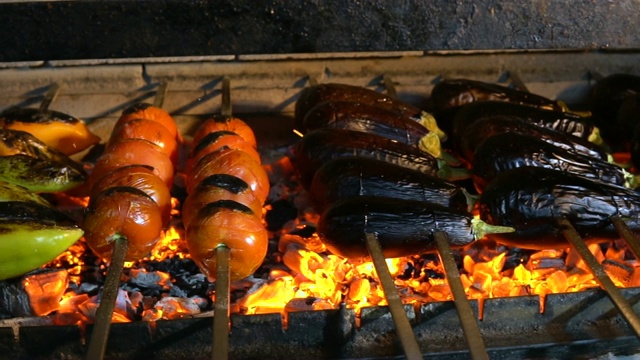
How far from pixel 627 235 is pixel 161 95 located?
2235mm

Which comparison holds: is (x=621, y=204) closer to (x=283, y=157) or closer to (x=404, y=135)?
(x=404, y=135)

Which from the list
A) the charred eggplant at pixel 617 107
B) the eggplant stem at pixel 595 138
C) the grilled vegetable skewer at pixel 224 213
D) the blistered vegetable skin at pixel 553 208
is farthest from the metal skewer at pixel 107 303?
the charred eggplant at pixel 617 107

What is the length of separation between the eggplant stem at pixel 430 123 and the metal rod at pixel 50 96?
70.5 inches

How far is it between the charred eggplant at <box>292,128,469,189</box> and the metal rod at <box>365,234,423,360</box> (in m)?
0.58

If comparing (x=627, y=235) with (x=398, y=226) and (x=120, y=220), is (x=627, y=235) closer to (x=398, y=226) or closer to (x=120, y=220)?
(x=398, y=226)

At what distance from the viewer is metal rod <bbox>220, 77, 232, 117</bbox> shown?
3443mm

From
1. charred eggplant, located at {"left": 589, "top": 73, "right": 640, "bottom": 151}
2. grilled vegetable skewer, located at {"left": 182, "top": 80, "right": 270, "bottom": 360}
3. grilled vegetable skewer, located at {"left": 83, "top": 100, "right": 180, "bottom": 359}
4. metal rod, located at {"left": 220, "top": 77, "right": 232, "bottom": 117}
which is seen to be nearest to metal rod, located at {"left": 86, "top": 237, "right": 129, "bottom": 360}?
grilled vegetable skewer, located at {"left": 83, "top": 100, "right": 180, "bottom": 359}

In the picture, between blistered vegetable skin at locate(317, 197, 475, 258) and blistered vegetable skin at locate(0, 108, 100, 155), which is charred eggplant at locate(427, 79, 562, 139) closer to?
blistered vegetable skin at locate(317, 197, 475, 258)

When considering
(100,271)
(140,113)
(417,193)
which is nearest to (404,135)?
(417,193)

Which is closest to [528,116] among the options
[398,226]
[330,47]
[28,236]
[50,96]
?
[398,226]

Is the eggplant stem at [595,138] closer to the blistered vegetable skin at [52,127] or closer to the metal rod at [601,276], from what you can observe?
the metal rod at [601,276]

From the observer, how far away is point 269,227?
3.21 metres

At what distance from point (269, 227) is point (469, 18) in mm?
1288

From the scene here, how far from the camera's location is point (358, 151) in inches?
119
